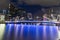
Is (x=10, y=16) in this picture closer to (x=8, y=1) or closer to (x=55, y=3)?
(x=8, y=1)

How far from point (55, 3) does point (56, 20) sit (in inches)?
7.8

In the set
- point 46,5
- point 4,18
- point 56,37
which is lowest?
point 56,37

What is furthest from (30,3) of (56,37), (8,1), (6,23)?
(56,37)

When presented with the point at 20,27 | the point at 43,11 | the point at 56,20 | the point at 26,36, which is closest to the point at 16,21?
the point at 20,27

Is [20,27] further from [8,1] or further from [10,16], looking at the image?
[8,1]

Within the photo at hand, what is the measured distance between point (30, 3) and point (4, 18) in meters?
0.35


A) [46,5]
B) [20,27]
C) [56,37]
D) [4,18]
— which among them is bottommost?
[56,37]

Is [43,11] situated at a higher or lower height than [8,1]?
lower

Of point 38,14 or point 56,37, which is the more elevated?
point 38,14

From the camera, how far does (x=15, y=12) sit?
1402 millimetres

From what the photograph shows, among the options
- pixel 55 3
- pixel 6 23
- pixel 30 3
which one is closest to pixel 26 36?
pixel 6 23

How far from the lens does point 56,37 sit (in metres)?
1.36

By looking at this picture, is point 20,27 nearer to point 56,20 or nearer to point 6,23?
point 6,23

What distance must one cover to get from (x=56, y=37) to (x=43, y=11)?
1.09 feet
